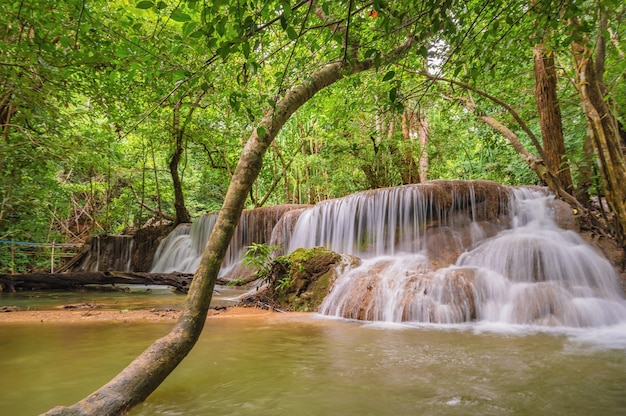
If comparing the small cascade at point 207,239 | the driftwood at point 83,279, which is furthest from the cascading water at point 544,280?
the driftwood at point 83,279

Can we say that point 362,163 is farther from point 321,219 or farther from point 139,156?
point 139,156

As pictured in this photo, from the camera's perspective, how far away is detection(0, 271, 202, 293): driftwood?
8797mm

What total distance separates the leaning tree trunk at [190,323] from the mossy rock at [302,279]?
450 centimetres

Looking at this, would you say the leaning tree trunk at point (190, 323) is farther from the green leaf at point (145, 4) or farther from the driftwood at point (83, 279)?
the driftwood at point (83, 279)

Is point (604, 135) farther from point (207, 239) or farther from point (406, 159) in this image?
point (207, 239)

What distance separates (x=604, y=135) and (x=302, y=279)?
16.1 feet

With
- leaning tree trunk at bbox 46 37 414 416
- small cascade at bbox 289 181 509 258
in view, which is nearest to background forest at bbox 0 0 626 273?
leaning tree trunk at bbox 46 37 414 416

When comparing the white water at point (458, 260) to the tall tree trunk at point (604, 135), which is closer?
the tall tree trunk at point (604, 135)

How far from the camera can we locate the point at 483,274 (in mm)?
6066

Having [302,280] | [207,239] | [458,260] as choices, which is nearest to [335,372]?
[302,280]

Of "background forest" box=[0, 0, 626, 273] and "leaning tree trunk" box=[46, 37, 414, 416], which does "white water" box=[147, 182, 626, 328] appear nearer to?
"background forest" box=[0, 0, 626, 273]

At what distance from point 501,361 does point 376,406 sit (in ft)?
5.22

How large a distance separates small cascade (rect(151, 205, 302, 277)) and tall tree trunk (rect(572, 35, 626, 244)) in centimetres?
872

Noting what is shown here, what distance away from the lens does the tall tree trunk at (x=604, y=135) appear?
3596 millimetres
